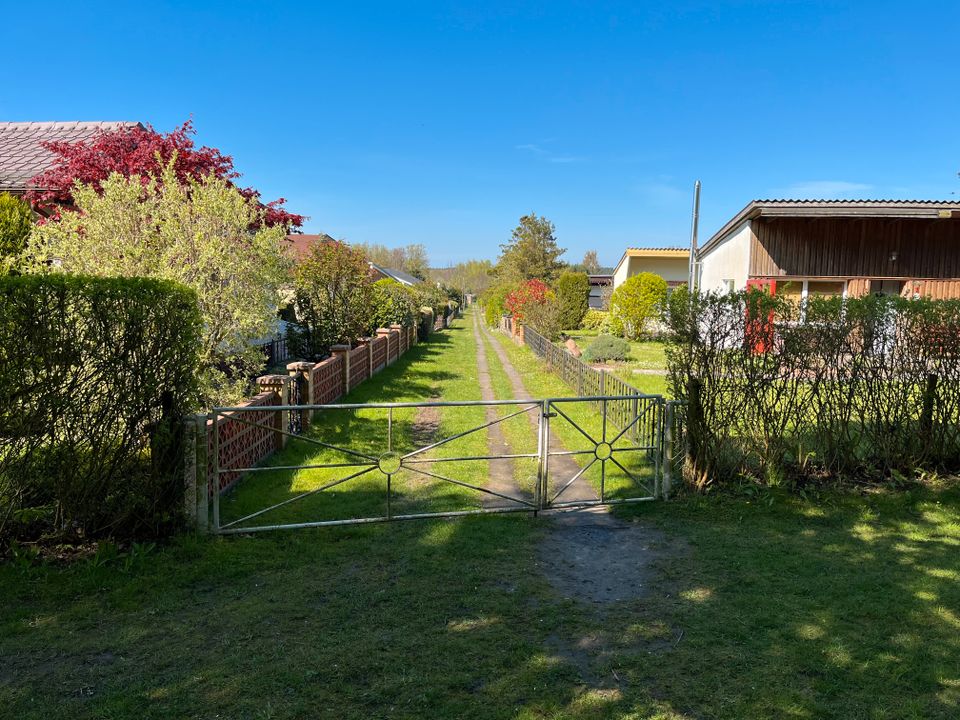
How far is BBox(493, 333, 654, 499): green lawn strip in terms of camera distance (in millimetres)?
7398

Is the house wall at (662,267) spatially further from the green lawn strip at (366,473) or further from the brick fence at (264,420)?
the green lawn strip at (366,473)

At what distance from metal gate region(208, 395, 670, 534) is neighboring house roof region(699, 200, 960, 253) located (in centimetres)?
1315

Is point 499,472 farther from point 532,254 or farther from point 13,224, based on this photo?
point 532,254

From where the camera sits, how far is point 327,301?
15727 mm

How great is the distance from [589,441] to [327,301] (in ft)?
29.8

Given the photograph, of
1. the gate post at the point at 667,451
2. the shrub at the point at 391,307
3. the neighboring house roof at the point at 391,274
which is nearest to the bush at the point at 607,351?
the shrub at the point at 391,307

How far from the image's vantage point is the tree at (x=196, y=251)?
7.97 meters

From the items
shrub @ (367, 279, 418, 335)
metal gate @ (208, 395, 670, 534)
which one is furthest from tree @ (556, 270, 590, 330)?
metal gate @ (208, 395, 670, 534)

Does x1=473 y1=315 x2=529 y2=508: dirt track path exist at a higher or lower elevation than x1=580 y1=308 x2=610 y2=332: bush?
lower

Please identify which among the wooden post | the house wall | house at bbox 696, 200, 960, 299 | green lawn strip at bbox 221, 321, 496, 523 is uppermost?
the house wall

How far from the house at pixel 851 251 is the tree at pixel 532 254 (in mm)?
35146

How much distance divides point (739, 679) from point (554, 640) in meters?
1.09

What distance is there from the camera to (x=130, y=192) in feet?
27.0

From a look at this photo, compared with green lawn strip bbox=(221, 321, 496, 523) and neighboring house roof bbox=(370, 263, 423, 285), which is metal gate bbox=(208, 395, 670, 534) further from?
neighboring house roof bbox=(370, 263, 423, 285)
